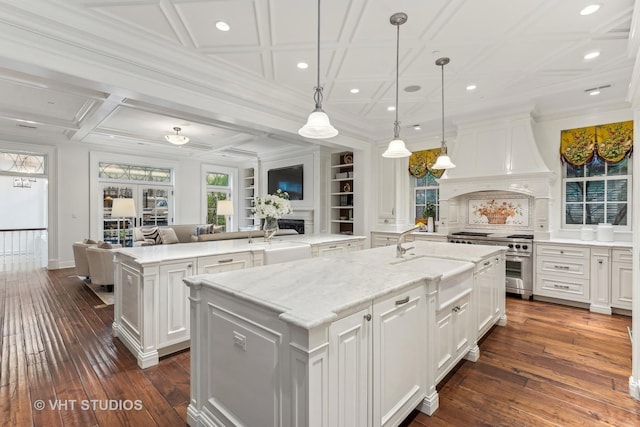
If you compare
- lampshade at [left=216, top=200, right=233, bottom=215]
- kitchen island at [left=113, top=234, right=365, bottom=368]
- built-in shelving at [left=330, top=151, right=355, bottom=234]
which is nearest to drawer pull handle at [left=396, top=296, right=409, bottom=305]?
kitchen island at [left=113, top=234, right=365, bottom=368]

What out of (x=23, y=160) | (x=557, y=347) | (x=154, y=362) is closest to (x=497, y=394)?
(x=557, y=347)

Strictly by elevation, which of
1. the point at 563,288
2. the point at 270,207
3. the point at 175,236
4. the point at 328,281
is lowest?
the point at 563,288

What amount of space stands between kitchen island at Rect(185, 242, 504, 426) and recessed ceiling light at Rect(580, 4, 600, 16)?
2477 millimetres

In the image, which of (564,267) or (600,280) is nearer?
(600,280)

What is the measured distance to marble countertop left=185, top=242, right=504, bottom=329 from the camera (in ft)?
4.28

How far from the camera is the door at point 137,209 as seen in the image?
7.41 m

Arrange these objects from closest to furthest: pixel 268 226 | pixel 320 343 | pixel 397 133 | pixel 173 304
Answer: pixel 320 343
pixel 173 304
pixel 397 133
pixel 268 226

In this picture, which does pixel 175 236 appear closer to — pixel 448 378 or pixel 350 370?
pixel 448 378

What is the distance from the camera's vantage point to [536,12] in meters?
2.55

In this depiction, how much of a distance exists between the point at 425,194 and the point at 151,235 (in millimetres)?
6129

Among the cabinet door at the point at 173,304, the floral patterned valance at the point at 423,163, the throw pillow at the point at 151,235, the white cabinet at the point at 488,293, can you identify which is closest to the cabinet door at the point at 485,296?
the white cabinet at the point at 488,293

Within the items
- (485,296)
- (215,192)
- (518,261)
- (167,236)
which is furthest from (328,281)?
(215,192)

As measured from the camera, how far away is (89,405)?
80.9 inches

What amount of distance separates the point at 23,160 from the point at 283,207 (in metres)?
6.63
